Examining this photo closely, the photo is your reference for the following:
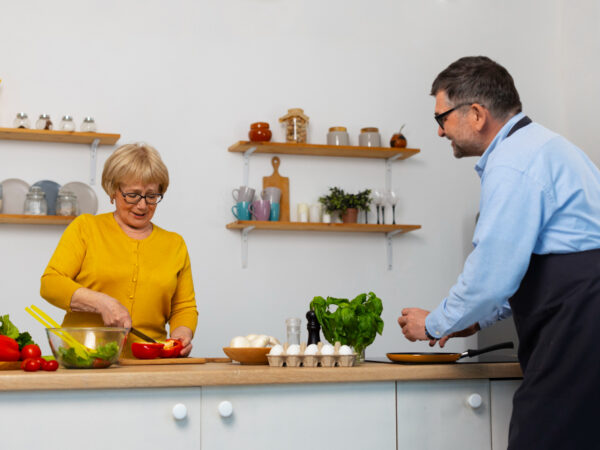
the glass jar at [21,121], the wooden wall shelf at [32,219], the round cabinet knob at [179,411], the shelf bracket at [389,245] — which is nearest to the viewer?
the round cabinet knob at [179,411]

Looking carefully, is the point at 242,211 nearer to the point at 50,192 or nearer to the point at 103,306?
the point at 50,192

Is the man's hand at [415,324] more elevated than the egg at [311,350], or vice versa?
the man's hand at [415,324]

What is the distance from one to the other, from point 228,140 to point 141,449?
8.50 ft

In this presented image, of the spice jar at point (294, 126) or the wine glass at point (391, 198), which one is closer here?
the spice jar at point (294, 126)

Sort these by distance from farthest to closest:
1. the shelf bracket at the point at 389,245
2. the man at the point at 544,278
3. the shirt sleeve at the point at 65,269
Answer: the shelf bracket at the point at 389,245, the shirt sleeve at the point at 65,269, the man at the point at 544,278

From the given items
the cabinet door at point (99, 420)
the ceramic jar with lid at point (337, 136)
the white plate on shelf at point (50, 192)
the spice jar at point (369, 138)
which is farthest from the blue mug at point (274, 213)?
the cabinet door at point (99, 420)

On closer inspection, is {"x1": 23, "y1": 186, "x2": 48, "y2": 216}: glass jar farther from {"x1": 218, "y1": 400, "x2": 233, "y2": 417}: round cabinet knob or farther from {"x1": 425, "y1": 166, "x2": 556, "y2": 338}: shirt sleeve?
{"x1": 425, "y1": 166, "x2": 556, "y2": 338}: shirt sleeve

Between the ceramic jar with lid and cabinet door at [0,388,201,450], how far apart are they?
2562mm

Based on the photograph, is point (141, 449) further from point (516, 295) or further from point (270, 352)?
point (516, 295)

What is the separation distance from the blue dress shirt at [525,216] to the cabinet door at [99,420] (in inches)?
28.0

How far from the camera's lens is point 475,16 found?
4500 mm

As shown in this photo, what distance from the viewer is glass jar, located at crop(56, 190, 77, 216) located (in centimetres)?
356

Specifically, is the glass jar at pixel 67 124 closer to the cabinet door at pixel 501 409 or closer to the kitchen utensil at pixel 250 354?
the kitchen utensil at pixel 250 354

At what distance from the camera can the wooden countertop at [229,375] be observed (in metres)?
1.53
